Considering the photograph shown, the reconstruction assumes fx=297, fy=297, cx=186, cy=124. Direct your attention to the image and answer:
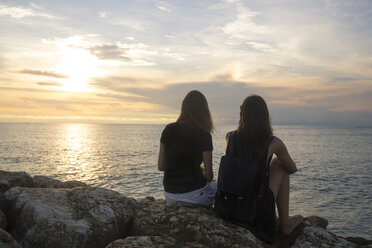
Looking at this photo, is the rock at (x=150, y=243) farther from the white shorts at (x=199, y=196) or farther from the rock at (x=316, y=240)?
the rock at (x=316, y=240)

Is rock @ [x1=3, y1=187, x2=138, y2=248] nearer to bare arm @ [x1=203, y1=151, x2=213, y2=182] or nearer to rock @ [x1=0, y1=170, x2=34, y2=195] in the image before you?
rock @ [x1=0, y1=170, x2=34, y2=195]

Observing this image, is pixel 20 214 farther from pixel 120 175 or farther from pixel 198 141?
pixel 120 175

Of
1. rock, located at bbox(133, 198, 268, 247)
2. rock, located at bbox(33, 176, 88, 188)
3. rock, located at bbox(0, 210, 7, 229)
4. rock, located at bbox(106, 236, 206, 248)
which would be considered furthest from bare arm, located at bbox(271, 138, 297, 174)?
rock, located at bbox(33, 176, 88, 188)

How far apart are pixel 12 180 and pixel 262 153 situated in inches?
259

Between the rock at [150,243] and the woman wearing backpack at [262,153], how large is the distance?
1052 mm

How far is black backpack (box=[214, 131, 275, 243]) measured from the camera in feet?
15.1

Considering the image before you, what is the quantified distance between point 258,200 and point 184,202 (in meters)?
1.41

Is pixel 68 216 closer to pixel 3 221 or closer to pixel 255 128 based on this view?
pixel 3 221

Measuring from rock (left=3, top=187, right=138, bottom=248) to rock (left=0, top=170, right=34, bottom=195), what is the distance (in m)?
1.44

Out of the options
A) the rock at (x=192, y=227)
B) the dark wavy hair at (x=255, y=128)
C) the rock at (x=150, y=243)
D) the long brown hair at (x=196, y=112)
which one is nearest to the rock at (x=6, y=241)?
the rock at (x=150, y=243)

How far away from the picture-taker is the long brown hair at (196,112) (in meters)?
5.15

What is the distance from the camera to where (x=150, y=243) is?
13.9 feet

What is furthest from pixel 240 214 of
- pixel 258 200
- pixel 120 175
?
pixel 120 175

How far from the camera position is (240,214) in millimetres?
4801
